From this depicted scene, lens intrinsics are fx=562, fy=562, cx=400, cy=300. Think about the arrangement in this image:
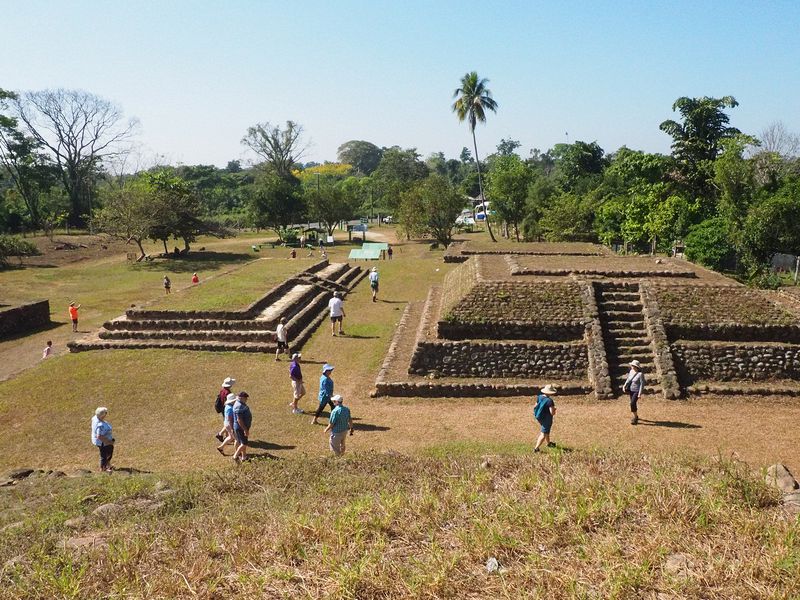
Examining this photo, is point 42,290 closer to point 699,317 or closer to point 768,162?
point 699,317

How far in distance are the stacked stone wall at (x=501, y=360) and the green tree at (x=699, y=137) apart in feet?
93.2

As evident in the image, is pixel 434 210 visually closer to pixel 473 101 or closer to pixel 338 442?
pixel 473 101

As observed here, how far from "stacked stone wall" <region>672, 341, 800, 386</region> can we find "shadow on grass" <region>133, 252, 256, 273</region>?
28.5 m

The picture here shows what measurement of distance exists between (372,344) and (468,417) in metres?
6.17

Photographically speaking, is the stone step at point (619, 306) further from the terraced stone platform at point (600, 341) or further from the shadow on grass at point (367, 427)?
the shadow on grass at point (367, 427)

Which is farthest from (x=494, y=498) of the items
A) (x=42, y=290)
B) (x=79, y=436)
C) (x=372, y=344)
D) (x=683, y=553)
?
(x=42, y=290)

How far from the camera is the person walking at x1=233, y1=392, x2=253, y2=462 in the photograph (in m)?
9.85

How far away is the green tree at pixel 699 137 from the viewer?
36.5 meters

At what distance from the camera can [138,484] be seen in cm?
800

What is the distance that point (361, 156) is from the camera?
455 ft

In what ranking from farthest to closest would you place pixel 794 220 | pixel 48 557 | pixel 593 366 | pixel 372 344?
pixel 794 220, pixel 372 344, pixel 593 366, pixel 48 557

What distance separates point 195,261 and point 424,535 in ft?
117

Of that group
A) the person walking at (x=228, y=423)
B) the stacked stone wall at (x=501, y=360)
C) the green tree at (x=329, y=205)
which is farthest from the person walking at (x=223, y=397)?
the green tree at (x=329, y=205)

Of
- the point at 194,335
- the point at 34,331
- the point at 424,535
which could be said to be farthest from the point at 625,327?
the point at 34,331
